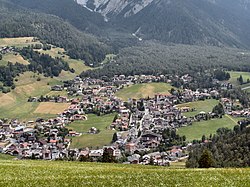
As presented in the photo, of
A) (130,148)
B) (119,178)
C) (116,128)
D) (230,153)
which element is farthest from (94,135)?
(119,178)

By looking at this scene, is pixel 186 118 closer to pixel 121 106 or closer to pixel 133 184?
pixel 121 106

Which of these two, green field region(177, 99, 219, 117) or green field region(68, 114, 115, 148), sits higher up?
green field region(177, 99, 219, 117)

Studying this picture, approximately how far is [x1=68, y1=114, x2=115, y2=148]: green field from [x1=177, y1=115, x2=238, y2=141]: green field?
2641cm

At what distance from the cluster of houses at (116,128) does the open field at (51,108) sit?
376 centimetres

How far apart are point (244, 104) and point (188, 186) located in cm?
16291

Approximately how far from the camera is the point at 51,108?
17738cm

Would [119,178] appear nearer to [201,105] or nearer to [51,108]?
[51,108]

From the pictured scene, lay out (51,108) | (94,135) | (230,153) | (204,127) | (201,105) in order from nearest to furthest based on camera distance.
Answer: (230,153), (94,135), (204,127), (51,108), (201,105)

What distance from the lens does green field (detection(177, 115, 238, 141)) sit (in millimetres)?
133000

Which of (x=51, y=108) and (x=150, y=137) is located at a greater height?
(x=51, y=108)

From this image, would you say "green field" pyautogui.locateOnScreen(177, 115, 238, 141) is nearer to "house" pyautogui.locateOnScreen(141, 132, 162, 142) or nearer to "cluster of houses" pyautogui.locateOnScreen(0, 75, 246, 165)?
"cluster of houses" pyautogui.locateOnScreen(0, 75, 246, 165)

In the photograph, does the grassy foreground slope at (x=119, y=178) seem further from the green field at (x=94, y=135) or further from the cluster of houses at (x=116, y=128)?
the green field at (x=94, y=135)

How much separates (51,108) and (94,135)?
49.2 m

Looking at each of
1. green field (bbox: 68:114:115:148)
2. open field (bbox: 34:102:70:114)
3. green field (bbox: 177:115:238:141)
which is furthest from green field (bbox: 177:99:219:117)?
open field (bbox: 34:102:70:114)
